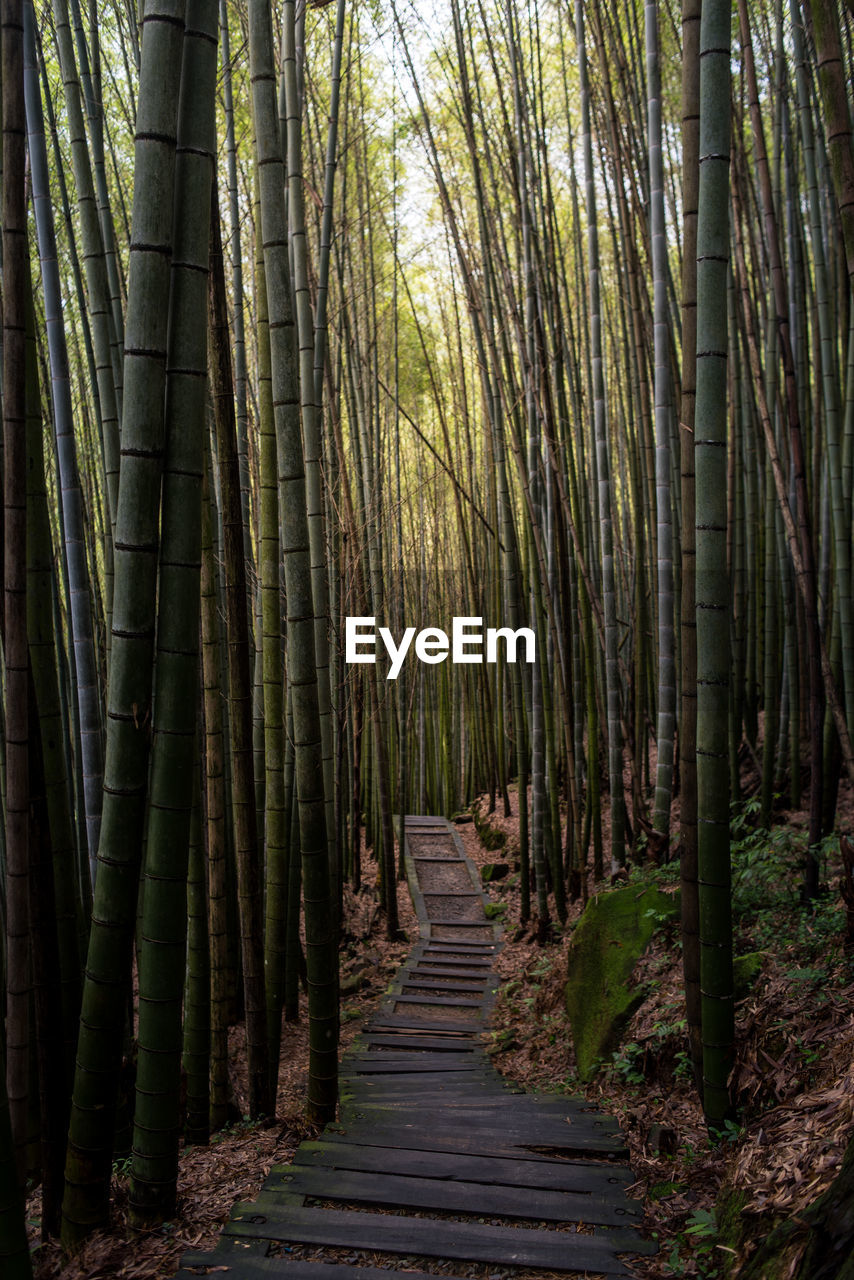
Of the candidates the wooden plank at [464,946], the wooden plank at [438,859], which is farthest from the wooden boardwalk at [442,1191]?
the wooden plank at [438,859]

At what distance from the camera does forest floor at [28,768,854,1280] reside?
133cm

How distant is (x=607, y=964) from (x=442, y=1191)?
1.28 m

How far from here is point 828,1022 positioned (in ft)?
5.73

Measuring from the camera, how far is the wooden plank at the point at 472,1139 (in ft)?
6.32

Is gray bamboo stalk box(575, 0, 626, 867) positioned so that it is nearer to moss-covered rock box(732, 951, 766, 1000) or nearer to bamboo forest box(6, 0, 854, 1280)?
bamboo forest box(6, 0, 854, 1280)

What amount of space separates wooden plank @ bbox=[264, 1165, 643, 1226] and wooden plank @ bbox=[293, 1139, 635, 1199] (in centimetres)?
3

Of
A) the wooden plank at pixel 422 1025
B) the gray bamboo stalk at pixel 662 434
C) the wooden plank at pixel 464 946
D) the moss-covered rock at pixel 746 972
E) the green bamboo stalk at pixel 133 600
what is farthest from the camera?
the wooden plank at pixel 464 946

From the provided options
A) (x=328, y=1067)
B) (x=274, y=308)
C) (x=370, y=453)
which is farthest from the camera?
(x=370, y=453)

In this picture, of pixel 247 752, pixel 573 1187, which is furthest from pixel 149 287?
pixel 573 1187

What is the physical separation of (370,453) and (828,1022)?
3.97 m

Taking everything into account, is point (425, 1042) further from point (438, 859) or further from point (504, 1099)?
point (438, 859)

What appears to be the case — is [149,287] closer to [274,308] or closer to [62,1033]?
[274,308]

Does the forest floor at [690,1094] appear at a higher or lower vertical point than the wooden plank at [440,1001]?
higher

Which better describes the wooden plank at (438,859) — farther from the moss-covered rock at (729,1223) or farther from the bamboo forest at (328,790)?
the moss-covered rock at (729,1223)
